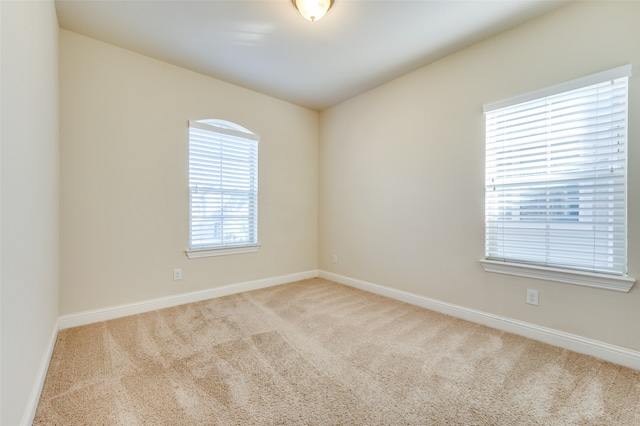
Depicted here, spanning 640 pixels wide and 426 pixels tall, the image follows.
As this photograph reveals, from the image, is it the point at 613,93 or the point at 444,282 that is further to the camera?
the point at 444,282

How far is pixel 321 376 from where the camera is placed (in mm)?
1745

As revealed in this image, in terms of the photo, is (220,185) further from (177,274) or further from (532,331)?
(532,331)

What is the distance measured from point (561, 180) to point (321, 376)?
7.69 ft

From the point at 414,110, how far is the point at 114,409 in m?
3.53

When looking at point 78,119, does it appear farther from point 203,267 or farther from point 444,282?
point 444,282

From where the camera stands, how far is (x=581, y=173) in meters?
2.04

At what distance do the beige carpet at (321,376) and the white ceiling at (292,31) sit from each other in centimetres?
266

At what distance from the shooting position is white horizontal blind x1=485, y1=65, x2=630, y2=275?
75.4 inches

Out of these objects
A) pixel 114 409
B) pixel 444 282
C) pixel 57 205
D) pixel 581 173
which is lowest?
pixel 114 409

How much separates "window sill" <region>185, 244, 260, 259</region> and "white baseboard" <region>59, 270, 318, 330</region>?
42 cm

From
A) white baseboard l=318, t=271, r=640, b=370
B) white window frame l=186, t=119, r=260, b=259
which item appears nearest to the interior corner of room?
white baseboard l=318, t=271, r=640, b=370

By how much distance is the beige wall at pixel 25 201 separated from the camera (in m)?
1.08

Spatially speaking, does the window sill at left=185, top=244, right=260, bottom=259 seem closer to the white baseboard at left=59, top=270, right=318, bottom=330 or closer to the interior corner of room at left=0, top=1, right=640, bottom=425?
the interior corner of room at left=0, top=1, right=640, bottom=425

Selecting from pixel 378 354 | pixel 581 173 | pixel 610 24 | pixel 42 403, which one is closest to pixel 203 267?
pixel 42 403
